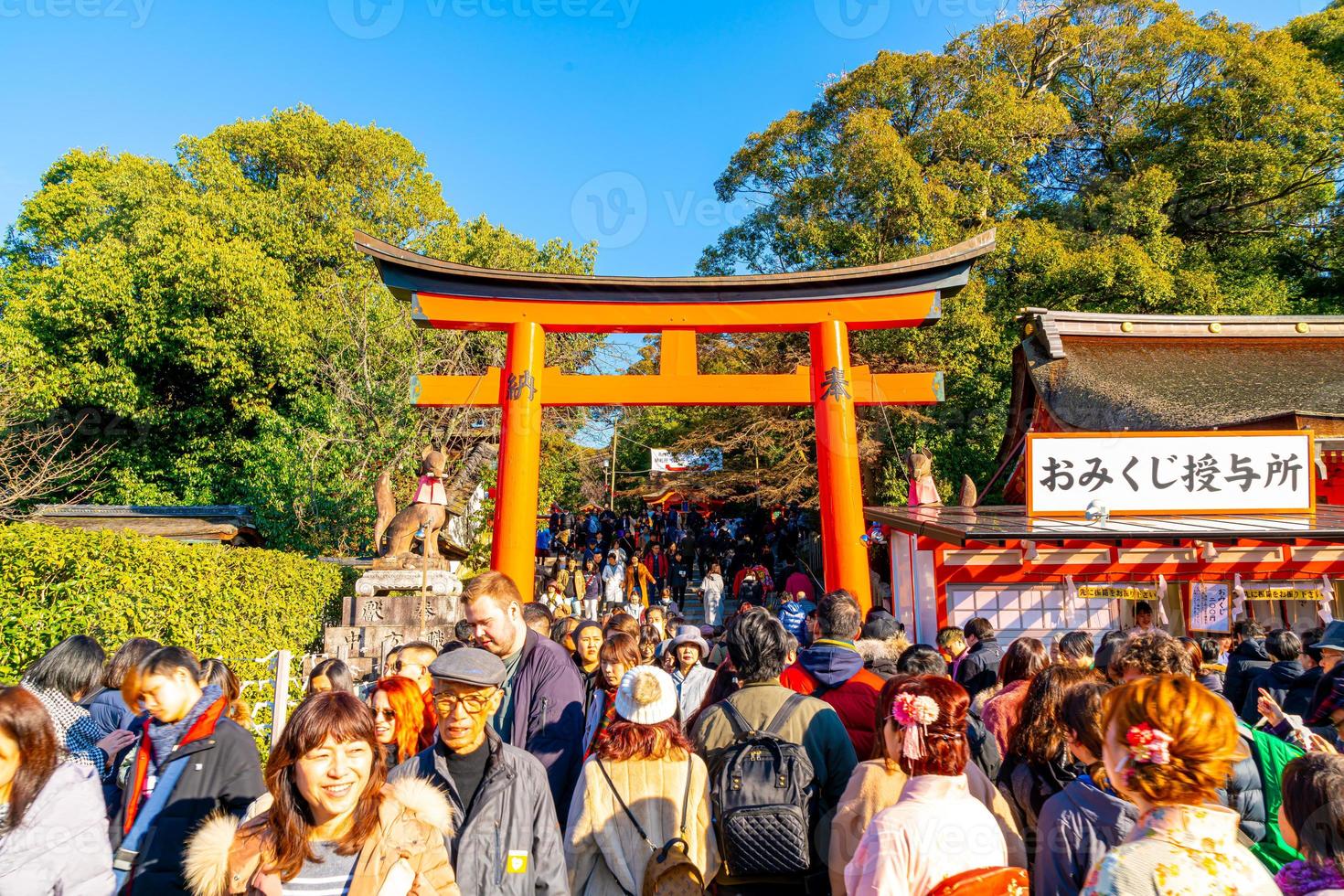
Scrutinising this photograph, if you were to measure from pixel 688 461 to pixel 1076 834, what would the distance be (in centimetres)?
1849

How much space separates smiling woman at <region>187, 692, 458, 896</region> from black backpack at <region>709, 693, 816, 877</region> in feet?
3.02

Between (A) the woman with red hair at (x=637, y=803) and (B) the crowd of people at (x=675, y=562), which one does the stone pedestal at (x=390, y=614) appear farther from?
(A) the woman with red hair at (x=637, y=803)

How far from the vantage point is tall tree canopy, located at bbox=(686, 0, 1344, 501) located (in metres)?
16.2

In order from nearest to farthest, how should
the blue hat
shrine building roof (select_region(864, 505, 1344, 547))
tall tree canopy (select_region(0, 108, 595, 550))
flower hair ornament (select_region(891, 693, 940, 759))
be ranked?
flower hair ornament (select_region(891, 693, 940, 759)), the blue hat, shrine building roof (select_region(864, 505, 1344, 547)), tall tree canopy (select_region(0, 108, 595, 550))

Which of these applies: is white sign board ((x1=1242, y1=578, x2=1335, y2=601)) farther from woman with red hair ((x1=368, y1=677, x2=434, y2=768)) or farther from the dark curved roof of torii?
woman with red hair ((x1=368, y1=677, x2=434, y2=768))

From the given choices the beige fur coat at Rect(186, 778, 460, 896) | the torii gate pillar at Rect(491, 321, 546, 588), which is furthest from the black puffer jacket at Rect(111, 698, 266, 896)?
the torii gate pillar at Rect(491, 321, 546, 588)

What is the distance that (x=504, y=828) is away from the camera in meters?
2.26

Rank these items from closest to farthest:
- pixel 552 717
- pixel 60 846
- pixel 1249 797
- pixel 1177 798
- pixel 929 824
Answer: pixel 1177 798 < pixel 929 824 < pixel 60 846 < pixel 1249 797 < pixel 552 717

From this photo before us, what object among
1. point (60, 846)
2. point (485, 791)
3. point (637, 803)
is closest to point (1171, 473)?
point (637, 803)

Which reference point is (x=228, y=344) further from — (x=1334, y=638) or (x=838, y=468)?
(x=1334, y=638)

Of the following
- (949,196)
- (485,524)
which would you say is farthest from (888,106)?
(485,524)

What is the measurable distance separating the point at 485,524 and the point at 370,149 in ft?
42.0

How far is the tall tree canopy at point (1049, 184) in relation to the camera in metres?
16.2

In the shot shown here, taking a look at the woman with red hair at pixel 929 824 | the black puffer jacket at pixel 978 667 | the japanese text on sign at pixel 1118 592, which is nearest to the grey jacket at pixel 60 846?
the woman with red hair at pixel 929 824
